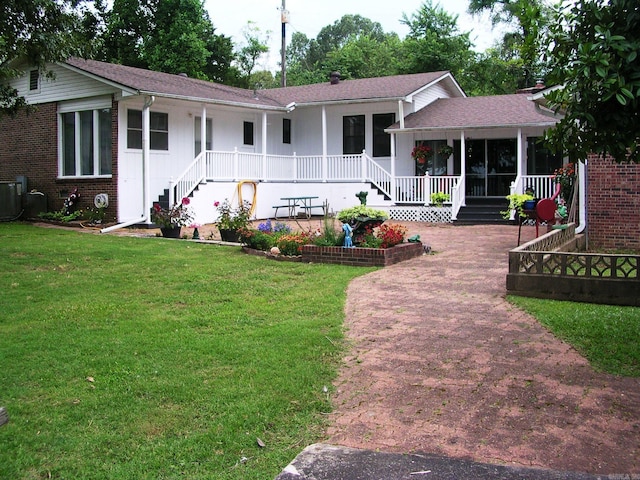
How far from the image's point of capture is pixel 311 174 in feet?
75.5

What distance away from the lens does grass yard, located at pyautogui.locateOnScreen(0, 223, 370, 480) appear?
166 inches

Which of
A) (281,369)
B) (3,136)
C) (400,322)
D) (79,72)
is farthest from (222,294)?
(3,136)

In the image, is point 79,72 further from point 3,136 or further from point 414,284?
point 414,284

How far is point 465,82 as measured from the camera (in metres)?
38.0

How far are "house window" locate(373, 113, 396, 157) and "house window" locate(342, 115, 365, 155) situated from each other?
1.67ft

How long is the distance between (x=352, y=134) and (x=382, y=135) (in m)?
1.19

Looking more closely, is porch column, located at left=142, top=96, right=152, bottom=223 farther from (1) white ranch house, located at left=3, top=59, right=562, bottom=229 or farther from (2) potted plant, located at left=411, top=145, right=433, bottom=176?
(2) potted plant, located at left=411, top=145, right=433, bottom=176

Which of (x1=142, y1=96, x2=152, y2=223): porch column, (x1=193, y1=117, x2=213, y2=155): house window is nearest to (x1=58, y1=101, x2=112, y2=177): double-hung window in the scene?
(x1=142, y1=96, x2=152, y2=223): porch column

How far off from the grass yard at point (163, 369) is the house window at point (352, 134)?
14306mm

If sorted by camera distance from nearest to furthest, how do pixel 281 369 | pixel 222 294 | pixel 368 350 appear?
1. pixel 281 369
2. pixel 368 350
3. pixel 222 294

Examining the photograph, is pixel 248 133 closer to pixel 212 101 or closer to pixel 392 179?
pixel 212 101

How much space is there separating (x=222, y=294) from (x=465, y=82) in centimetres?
3211

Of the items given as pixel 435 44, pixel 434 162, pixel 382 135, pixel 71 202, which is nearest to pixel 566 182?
pixel 434 162

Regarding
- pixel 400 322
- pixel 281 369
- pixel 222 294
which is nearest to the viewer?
pixel 281 369
